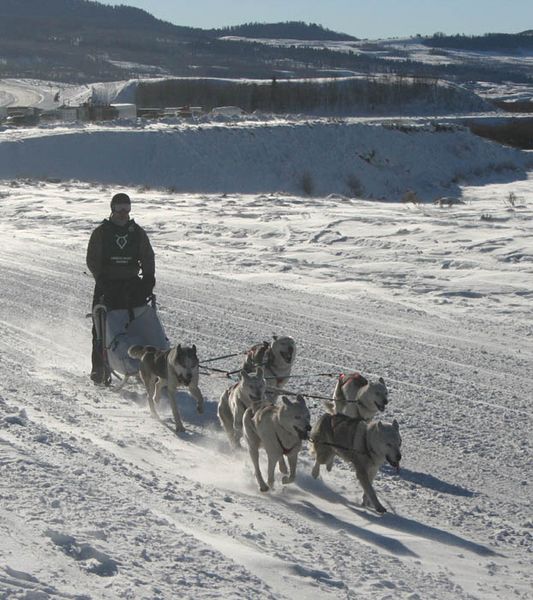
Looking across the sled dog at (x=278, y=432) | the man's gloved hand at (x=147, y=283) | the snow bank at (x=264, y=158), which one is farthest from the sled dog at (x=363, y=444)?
the snow bank at (x=264, y=158)

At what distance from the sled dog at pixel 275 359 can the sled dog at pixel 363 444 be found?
5.02ft

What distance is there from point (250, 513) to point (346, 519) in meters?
0.60

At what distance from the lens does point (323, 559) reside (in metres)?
5.33

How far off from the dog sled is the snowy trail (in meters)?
0.35

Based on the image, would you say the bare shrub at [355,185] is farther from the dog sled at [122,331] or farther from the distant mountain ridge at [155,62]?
the distant mountain ridge at [155,62]

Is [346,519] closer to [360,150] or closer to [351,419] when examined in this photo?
[351,419]

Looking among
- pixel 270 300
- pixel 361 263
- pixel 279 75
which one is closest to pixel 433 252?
pixel 361 263

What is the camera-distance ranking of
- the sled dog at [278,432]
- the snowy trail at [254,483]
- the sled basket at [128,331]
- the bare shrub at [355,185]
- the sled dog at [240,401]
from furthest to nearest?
the bare shrub at [355,185]
the sled basket at [128,331]
the sled dog at [240,401]
the sled dog at [278,432]
the snowy trail at [254,483]

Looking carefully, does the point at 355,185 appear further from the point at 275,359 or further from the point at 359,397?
the point at 359,397

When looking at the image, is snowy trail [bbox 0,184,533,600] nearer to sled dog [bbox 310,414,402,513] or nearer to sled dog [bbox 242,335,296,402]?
sled dog [bbox 310,414,402,513]

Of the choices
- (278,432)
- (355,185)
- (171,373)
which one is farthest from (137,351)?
(355,185)

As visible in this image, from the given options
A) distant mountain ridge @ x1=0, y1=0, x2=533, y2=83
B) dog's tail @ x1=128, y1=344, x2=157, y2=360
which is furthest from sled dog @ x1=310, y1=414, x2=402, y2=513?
distant mountain ridge @ x1=0, y1=0, x2=533, y2=83

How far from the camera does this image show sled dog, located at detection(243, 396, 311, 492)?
21.1 feet

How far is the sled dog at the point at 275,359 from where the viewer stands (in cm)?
830
